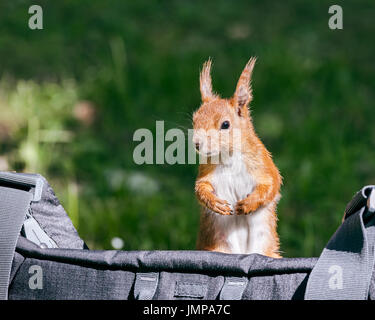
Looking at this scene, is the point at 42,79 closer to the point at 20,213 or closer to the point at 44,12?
the point at 44,12

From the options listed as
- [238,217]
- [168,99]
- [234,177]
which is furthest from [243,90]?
[168,99]

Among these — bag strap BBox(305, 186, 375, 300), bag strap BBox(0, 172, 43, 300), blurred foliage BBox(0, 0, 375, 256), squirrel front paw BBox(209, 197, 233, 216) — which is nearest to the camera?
bag strap BBox(305, 186, 375, 300)

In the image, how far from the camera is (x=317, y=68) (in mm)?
3809

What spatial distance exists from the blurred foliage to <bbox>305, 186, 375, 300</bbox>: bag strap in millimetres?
1187

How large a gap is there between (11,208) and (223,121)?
610 mm

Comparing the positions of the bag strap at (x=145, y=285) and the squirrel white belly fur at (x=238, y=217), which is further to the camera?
Result: the squirrel white belly fur at (x=238, y=217)

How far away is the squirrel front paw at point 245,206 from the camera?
1695 millimetres

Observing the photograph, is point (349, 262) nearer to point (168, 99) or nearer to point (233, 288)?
point (233, 288)

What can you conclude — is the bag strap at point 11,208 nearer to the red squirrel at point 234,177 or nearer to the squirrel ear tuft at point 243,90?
the red squirrel at point 234,177

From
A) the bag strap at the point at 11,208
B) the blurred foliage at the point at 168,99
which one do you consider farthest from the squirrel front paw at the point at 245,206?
the blurred foliage at the point at 168,99

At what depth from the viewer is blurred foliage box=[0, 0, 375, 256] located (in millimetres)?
2887

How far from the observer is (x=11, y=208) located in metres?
1.60

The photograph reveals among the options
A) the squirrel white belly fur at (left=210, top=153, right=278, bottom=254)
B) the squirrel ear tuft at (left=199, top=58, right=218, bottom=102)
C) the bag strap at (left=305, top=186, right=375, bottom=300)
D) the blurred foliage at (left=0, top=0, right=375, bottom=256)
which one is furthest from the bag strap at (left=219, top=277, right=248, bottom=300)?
the blurred foliage at (left=0, top=0, right=375, bottom=256)

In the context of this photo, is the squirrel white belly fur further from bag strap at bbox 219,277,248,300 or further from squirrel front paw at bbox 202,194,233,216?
bag strap at bbox 219,277,248,300
